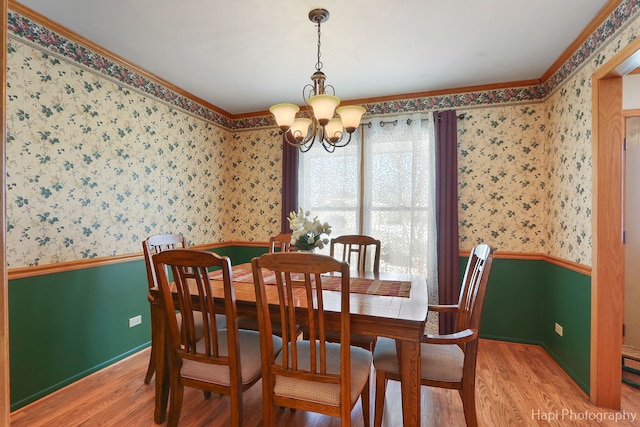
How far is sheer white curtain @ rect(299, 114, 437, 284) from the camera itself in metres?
3.23

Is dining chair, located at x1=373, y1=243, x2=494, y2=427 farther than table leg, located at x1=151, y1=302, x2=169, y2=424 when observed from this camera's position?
No

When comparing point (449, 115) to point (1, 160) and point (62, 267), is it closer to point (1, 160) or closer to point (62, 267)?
point (1, 160)

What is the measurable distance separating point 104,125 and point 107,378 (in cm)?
199

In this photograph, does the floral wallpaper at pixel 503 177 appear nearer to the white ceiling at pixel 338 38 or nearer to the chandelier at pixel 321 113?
the white ceiling at pixel 338 38

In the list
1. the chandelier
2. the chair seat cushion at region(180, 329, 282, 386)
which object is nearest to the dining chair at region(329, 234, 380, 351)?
the chair seat cushion at region(180, 329, 282, 386)

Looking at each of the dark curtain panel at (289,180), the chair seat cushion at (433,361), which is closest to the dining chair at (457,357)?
the chair seat cushion at (433,361)

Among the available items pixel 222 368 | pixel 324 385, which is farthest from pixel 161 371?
pixel 324 385

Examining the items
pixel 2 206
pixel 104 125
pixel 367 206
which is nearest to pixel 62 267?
pixel 104 125

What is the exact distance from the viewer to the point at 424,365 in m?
1.63

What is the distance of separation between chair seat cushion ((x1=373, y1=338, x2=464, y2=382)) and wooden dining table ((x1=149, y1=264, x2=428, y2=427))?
0.19 m

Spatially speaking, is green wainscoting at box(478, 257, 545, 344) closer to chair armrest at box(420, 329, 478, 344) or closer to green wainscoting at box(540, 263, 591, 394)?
green wainscoting at box(540, 263, 591, 394)

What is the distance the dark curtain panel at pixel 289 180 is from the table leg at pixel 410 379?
2.43m

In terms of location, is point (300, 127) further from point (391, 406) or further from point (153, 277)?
point (391, 406)

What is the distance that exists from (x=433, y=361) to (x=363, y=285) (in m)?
0.58
